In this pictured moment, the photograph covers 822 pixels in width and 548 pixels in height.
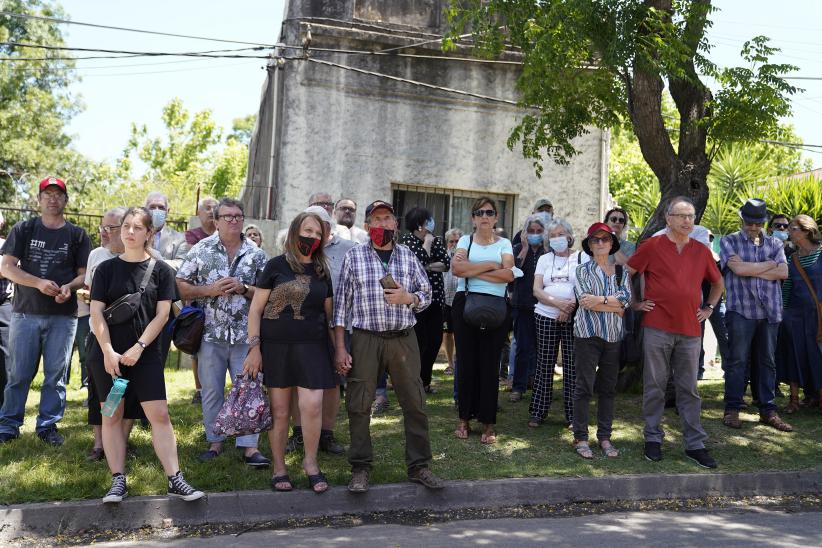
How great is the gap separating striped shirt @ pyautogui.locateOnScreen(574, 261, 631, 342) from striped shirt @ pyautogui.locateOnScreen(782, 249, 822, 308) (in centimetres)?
276

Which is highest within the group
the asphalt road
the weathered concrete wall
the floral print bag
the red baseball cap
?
the weathered concrete wall

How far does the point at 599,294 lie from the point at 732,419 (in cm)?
231

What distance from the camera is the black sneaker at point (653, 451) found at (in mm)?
6730

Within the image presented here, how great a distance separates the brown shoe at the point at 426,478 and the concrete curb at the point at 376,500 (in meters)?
0.07

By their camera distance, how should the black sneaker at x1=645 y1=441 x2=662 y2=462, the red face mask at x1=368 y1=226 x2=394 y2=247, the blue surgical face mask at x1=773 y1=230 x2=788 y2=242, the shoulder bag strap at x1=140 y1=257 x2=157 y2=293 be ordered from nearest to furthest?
the shoulder bag strap at x1=140 y1=257 x2=157 y2=293 < the red face mask at x1=368 y1=226 x2=394 y2=247 < the black sneaker at x1=645 y1=441 x2=662 y2=462 < the blue surgical face mask at x1=773 y1=230 x2=788 y2=242

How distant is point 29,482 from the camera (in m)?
5.50

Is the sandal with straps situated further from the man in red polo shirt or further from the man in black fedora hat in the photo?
the man in black fedora hat

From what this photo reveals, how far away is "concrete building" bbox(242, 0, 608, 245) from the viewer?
1195 cm

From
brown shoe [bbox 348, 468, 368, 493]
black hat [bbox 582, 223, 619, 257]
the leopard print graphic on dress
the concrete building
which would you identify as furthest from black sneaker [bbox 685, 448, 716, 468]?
the concrete building

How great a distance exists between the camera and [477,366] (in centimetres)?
710

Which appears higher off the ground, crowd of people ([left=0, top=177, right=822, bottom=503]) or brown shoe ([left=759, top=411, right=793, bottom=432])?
crowd of people ([left=0, top=177, right=822, bottom=503])

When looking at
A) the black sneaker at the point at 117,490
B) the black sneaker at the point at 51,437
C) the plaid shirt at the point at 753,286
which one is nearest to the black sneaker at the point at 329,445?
the black sneaker at the point at 117,490

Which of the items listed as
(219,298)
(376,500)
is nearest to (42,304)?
(219,298)

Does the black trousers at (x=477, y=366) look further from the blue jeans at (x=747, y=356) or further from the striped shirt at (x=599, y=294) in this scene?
the blue jeans at (x=747, y=356)
